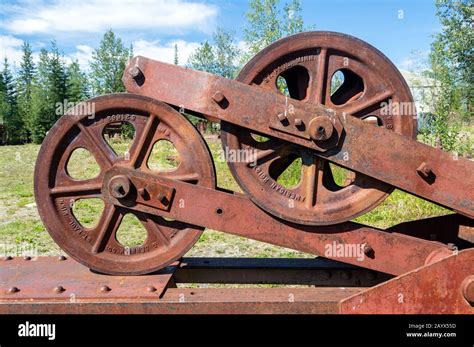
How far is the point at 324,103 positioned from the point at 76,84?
50.6 metres

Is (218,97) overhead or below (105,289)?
overhead

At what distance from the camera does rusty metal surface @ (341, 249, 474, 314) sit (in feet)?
8.93

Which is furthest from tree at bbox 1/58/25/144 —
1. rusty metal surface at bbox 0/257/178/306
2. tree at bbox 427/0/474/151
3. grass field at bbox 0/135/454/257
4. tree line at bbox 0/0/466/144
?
rusty metal surface at bbox 0/257/178/306

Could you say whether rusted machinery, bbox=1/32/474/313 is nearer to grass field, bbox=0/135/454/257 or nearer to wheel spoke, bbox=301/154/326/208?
wheel spoke, bbox=301/154/326/208

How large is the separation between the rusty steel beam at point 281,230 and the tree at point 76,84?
43270mm

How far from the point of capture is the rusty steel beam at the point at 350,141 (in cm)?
285

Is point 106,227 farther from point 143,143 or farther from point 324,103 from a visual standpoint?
point 324,103

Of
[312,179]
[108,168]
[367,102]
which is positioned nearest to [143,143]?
[108,168]

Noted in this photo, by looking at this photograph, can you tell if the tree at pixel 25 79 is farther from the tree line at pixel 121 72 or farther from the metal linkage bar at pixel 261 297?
the metal linkage bar at pixel 261 297

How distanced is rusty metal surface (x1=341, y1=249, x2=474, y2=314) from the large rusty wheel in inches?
20.8

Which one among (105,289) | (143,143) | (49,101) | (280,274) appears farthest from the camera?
(49,101)

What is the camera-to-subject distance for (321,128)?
282cm
